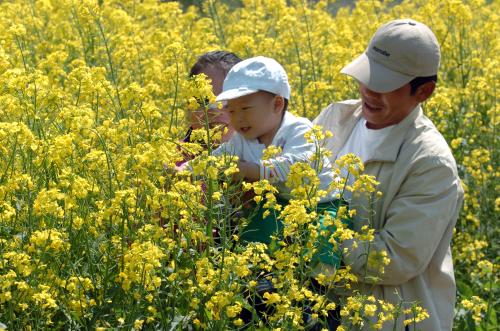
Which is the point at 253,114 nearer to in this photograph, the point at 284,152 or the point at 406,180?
the point at 284,152

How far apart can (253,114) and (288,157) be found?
240 millimetres

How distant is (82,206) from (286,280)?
640mm

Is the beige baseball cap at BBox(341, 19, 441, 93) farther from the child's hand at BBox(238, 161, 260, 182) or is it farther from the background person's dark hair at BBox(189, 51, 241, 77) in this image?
the background person's dark hair at BBox(189, 51, 241, 77)

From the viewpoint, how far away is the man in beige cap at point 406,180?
3.08 m

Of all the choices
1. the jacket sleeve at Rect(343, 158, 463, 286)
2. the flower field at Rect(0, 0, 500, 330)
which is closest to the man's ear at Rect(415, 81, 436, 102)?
the jacket sleeve at Rect(343, 158, 463, 286)

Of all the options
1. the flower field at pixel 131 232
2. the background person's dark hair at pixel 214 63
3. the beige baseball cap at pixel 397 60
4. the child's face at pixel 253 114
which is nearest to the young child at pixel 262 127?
the child's face at pixel 253 114

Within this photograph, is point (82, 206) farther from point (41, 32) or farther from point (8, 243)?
point (41, 32)

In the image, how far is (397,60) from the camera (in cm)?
314

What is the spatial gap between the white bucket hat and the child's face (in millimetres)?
37

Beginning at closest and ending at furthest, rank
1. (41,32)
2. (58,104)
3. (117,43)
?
(58,104)
(117,43)
(41,32)

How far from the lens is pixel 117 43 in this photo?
489cm

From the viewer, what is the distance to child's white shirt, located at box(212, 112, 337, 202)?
3121mm

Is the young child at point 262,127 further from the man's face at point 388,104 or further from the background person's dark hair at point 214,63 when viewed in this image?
the background person's dark hair at point 214,63

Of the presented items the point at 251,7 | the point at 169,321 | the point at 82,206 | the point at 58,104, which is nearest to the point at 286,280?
the point at 169,321
